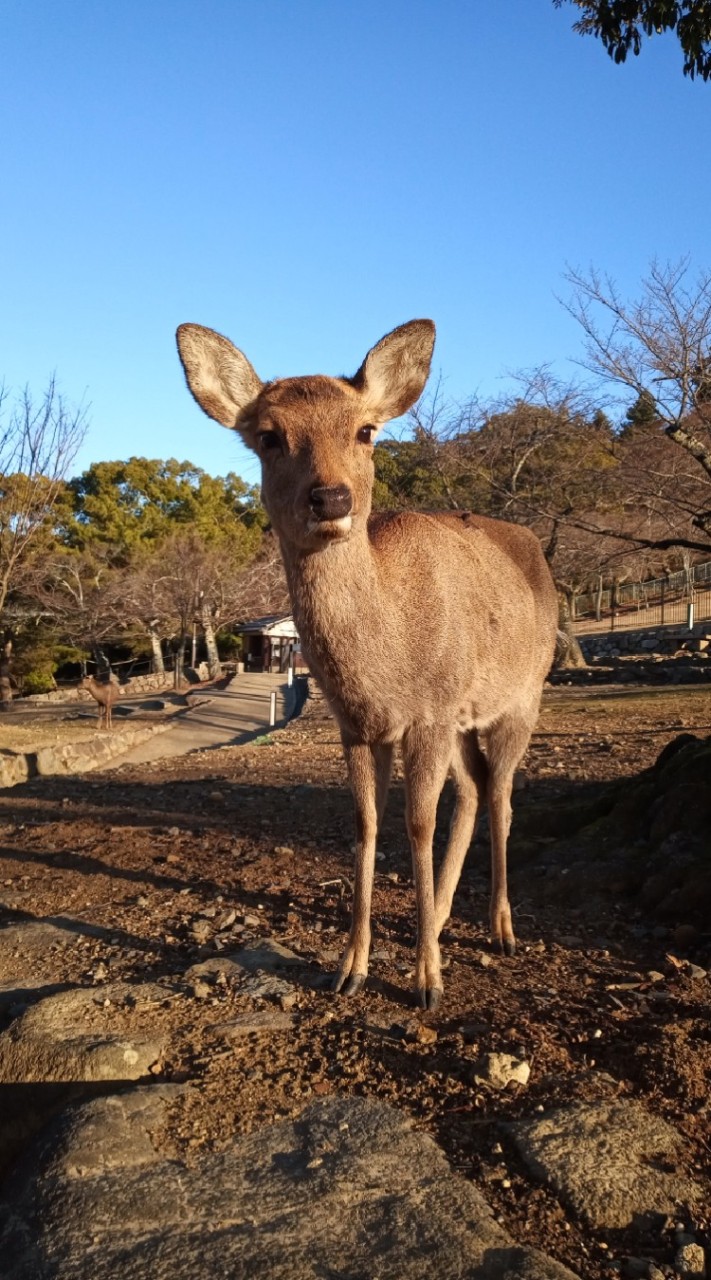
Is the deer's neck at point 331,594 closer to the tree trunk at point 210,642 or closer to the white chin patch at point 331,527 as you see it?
the white chin patch at point 331,527

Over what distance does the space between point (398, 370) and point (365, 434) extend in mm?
433

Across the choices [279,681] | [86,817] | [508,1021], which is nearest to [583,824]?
[508,1021]

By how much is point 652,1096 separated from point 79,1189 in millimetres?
1887

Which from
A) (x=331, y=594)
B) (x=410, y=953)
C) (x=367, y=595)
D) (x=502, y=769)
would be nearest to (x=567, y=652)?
(x=502, y=769)

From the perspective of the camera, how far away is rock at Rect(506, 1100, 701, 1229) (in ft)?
9.19

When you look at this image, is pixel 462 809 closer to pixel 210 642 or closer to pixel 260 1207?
pixel 260 1207

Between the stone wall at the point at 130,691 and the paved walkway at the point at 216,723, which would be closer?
the paved walkway at the point at 216,723

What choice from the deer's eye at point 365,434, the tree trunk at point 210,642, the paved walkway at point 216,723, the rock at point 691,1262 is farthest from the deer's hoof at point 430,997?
the tree trunk at point 210,642

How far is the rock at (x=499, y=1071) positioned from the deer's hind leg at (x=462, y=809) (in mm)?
1655

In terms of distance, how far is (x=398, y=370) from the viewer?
4961 millimetres

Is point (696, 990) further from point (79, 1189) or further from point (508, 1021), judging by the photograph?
point (79, 1189)

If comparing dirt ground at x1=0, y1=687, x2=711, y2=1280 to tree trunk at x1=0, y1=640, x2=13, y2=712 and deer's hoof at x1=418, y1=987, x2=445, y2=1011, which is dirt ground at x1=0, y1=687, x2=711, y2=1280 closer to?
deer's hoof at x1=418, y1=987, x2=445, y2=1011

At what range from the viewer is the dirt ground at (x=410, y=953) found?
335 centimetres

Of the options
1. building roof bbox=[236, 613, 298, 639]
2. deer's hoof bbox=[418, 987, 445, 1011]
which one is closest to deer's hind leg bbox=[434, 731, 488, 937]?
deer's hoof bbox=[418, 987, 445, 1011]
